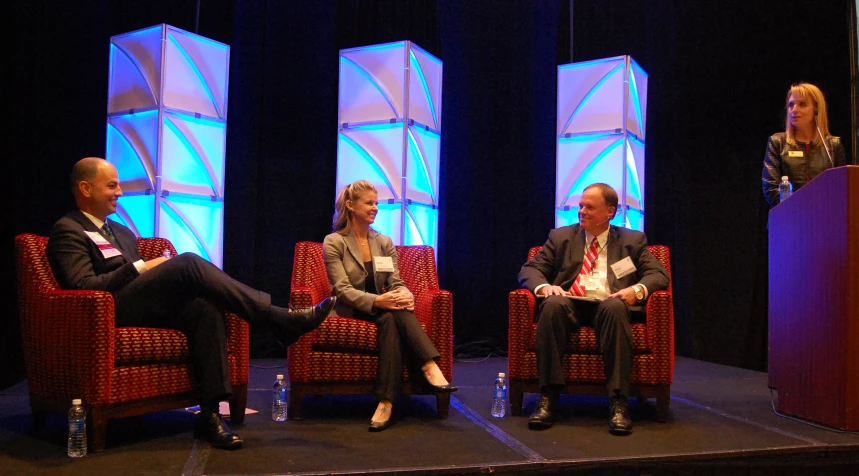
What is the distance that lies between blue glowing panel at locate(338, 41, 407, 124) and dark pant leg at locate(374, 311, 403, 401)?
2020 mm

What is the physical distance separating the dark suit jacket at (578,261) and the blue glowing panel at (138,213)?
7.62ft

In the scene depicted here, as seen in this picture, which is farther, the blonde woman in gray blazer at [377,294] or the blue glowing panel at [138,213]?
the blue glowing panel at [138,213]

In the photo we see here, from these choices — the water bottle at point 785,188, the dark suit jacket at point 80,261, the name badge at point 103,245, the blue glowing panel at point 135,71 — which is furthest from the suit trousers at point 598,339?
the blue glowing panel at point 135,71

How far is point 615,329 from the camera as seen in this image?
2.84m

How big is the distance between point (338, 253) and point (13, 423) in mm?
1477

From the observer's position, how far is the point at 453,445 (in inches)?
96.7

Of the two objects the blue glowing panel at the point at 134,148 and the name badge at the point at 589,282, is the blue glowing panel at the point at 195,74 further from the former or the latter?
the name badge at the point at 589,282

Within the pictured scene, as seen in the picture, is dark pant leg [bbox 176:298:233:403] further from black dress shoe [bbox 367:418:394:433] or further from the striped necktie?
black dress shoe [bbox 367:418:394:433]

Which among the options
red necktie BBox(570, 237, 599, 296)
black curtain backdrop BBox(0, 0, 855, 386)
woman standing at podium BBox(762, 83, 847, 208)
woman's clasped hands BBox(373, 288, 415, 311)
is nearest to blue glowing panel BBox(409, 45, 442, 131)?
black curtain backdrop BBox(0, 0, 855, 386)

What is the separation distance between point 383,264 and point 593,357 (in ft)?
3.45

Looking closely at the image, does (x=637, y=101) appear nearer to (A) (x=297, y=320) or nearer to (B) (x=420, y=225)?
(B) (x=420, y=225)

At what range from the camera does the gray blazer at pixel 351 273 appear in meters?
3.05

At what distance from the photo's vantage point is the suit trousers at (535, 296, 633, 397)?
2805 millimetres

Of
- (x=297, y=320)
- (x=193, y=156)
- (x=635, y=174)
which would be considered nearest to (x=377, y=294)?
(x=297, y=320)
